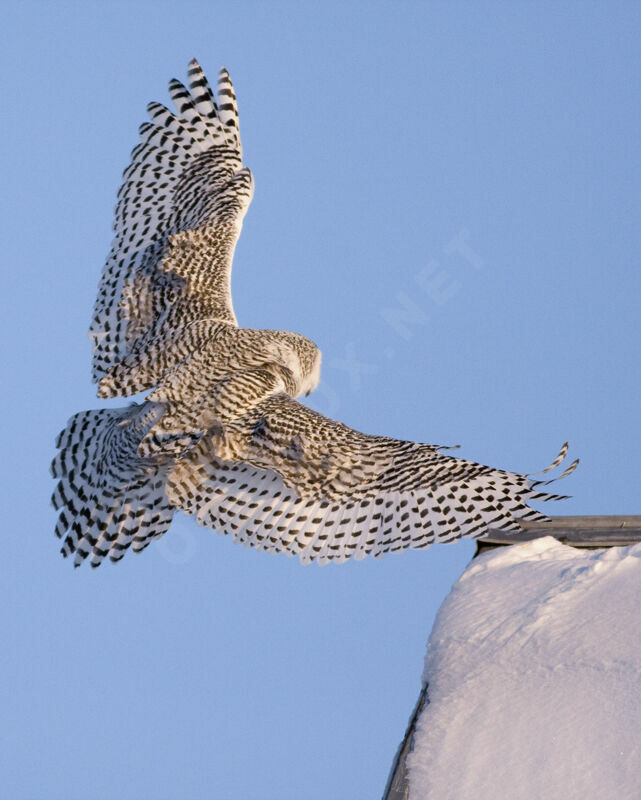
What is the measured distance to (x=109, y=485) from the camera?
11.6 meters

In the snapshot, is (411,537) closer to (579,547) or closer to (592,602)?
(579,547)

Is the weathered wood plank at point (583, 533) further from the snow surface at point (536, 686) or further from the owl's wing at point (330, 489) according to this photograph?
the snow surface at point (536, 686)

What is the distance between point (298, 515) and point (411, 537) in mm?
1007

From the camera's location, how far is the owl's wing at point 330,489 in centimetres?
1020

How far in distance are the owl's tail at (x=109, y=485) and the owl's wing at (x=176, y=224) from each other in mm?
699

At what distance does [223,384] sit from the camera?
11.1m

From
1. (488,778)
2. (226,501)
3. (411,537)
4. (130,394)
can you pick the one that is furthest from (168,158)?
(488,778)

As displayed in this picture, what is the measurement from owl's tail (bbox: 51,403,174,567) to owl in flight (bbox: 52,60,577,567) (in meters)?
0.01

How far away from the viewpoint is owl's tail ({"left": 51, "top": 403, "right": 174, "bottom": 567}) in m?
11.4

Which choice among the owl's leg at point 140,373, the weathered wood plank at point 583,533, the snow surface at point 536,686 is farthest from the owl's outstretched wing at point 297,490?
the snow surface at point 536,686

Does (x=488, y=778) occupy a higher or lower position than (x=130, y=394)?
lower

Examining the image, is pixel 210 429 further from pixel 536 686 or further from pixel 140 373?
pixel 536 686

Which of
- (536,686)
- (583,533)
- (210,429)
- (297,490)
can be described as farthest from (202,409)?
(536,686)

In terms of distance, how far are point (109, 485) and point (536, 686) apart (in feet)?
18.0
